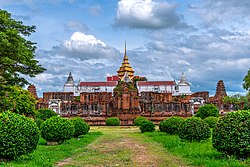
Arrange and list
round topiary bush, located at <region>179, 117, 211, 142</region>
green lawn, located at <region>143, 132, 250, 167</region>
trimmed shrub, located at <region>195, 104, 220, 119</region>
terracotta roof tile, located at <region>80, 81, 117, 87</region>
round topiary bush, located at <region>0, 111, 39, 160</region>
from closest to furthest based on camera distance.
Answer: green lawn, located at <region>143, 132, 250, 167</region>, round topiary bush, located at <region>0, 111, 39, 160</region>, round topiary bush, located at <region>179, 117, 211, 142</region>, trimmed shrub, located at <region>195, 104, 220, 119</region>, terracotta roof tile, located at <region>80, 81, 117, 87</region>

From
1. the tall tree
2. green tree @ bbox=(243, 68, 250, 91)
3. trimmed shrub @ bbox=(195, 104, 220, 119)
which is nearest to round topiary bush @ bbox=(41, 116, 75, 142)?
the tall tree

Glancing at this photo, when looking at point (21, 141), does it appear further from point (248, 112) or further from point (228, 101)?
point (228, 101)

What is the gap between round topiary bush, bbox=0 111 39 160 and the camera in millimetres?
9164

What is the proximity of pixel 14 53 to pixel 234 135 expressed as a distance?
14.3 metres

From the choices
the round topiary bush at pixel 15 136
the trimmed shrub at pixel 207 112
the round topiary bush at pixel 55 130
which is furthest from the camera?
the trimmed shrub at pixel 207 112

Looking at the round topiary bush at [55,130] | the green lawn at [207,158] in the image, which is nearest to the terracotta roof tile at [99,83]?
the round topiary bush at [55,130]

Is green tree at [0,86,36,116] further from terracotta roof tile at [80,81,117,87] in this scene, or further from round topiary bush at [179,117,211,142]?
terracotta roof tile at [80,81,117,87]

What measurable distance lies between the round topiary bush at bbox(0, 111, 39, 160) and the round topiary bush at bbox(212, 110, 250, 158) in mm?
5502

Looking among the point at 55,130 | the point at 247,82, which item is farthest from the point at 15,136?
the point at 247,82

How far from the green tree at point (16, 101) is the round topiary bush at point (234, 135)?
50.6 ft

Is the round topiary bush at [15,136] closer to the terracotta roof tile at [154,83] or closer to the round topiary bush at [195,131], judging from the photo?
the round topiary bush at [195,131]

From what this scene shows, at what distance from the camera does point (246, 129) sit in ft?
Answer: 30.8

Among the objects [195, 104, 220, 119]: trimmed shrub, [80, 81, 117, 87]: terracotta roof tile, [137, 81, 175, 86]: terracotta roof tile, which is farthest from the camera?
[80, 81, 117, 87]: terracotta roof tile

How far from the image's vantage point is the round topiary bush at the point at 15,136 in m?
9.16
